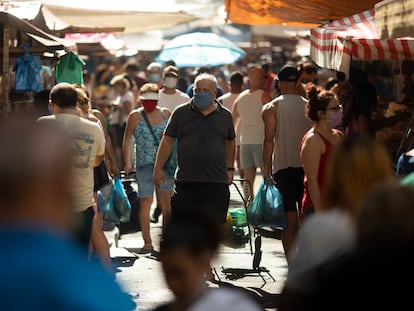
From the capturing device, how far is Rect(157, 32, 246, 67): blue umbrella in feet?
66.5

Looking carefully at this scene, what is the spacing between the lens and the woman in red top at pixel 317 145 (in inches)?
315

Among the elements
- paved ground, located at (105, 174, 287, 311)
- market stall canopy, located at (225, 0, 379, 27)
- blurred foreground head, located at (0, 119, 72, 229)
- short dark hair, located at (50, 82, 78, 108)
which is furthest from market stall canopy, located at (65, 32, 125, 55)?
blurred foreground head, located at (0, 119, 72, 229)

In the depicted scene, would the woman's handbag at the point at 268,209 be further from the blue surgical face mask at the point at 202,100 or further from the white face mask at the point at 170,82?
the white face mask at the point at 170,82

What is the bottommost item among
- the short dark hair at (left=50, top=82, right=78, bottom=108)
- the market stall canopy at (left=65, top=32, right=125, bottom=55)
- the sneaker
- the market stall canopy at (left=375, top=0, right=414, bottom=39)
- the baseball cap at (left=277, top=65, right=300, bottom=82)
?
the sneaker

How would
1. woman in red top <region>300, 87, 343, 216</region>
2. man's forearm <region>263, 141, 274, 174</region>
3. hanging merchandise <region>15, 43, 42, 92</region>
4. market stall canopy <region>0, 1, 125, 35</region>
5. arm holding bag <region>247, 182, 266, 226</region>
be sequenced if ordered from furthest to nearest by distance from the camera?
1. market stall canopy <region>0, 1, 125, 35</region>
2. hanging merchandise <region>15, 43, 42, 92</region>
3. man's forearm <region>263, 141, 274, 174</region>
4. arm holding bag <region>247, 182, 266, 226</region>
5. woman in red top <region>300, 87, 343, 216</region>

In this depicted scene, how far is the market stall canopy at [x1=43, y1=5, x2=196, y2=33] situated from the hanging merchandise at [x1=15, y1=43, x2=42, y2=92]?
7.10 metres

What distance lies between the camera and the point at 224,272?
10.5 meters

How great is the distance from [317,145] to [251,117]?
604 centimetres

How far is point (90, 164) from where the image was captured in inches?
310

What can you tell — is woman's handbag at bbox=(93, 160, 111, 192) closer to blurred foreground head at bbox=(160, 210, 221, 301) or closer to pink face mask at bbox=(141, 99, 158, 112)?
pink face mask at bbox=(141, 99, 158, 112)

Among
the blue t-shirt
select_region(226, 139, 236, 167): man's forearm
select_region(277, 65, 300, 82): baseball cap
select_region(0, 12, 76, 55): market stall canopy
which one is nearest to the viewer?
the blue t-shirt

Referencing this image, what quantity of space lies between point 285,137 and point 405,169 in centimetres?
283

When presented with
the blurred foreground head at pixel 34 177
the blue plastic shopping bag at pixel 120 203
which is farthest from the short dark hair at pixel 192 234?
the blue plastic shopping bag at pixel 120 203

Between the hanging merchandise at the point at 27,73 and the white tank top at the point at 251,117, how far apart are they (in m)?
3.90
